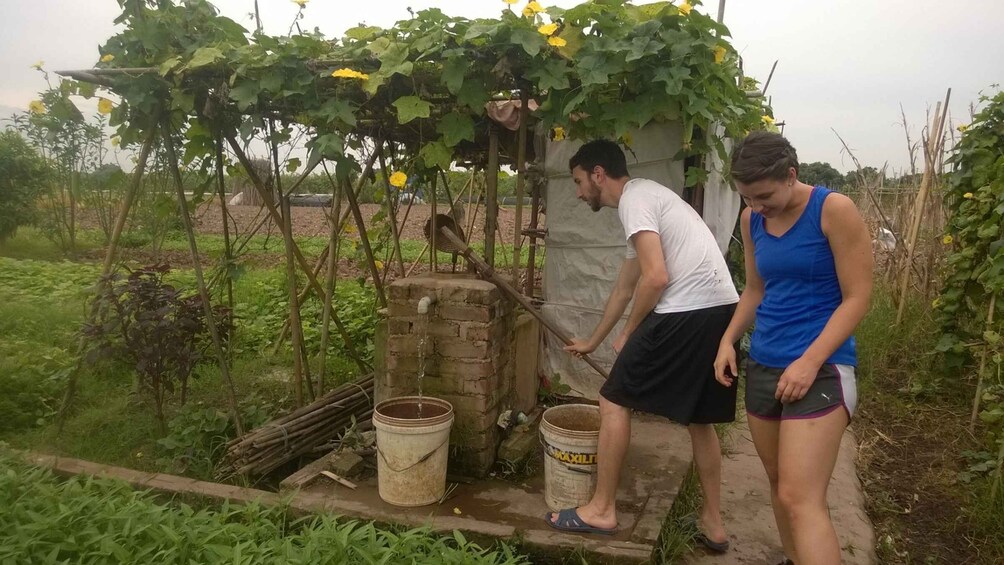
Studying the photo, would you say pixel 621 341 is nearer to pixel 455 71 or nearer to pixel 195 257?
pixel 455 71

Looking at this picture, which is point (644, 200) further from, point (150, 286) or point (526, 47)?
point (150, 286)

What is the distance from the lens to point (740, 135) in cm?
406

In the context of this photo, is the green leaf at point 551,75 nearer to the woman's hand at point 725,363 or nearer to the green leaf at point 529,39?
the green leaf at point 529,39

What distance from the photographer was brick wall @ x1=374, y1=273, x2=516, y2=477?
3512 millimetres

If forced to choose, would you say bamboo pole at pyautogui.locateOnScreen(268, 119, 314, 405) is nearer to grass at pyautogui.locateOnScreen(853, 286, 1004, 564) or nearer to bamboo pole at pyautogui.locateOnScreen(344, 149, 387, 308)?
bamboo pole at pyautogui.locateOnScreen(344, 149, 387, 308)

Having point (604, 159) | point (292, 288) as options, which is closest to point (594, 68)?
point (604, 159)

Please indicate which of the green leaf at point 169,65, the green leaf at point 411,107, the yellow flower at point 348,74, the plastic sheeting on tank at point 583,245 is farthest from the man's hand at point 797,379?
the green leaf at point 169,65

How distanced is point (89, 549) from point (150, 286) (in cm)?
187

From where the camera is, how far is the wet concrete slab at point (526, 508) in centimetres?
283

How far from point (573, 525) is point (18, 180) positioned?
10.6 m

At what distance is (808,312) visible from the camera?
2246 millimetres

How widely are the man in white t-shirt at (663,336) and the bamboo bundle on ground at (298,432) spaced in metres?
1.71

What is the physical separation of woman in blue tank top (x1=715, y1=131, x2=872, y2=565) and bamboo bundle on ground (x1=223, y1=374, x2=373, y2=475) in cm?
270

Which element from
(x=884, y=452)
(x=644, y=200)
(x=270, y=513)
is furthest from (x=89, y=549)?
(x=884, y=452)
